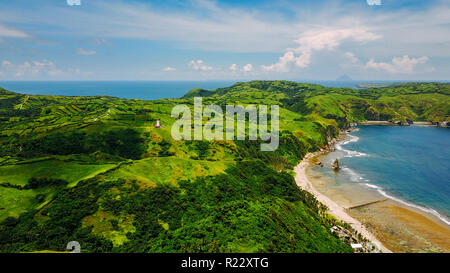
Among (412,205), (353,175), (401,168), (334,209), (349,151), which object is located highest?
(349,151)

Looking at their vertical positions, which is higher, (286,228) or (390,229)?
(286,228)

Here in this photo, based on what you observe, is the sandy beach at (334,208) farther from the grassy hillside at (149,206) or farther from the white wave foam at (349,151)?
the white wave foam at (349,151)

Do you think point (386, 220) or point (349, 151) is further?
point (349, 151)

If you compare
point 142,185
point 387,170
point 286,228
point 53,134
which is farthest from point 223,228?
point 387,170

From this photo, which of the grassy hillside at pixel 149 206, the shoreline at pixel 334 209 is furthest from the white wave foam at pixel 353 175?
the grassy hillside at pixel 149 206

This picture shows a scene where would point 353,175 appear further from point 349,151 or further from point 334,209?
point 349,151

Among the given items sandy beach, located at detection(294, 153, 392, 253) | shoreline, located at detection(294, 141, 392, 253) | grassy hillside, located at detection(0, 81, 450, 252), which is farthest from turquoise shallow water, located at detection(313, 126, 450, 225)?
grassy hillside, located at detection(0, 81, 450, 252)

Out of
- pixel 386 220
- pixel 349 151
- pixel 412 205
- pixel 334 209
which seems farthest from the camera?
pixel 349 151

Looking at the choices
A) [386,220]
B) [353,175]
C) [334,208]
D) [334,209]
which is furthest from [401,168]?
[334,209]

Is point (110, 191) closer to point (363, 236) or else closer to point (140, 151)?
point (140, 151)
